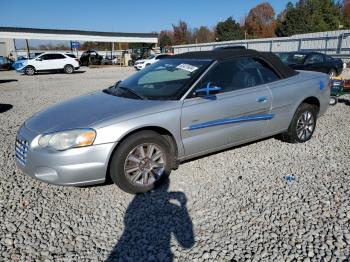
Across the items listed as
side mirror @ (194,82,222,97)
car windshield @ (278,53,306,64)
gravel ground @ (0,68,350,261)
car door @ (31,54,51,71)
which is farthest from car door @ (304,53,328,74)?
car door @ (31,54,51,71)

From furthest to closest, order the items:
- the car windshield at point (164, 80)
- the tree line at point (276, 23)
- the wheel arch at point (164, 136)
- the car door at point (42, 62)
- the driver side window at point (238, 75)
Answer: the tree line at point (276, 23) → the car door at point (42, 62) → the driver side window at point (238, 75) → the car windshield at point (164, 80) → the wheel arch at point (164, 136)

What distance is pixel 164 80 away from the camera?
4.43 m

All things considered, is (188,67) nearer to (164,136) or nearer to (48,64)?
(164,136)

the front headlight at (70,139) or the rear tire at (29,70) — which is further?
the rear tire at (29,70)

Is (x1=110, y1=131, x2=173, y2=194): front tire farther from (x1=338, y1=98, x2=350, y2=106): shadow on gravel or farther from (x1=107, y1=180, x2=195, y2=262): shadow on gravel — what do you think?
(x1=338, y1=98, x2=350, y2=106): shadow on gravel

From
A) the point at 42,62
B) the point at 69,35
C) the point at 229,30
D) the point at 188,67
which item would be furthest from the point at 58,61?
Answer: the point at 229,30

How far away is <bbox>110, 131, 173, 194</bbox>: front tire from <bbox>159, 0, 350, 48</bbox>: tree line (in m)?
43.7

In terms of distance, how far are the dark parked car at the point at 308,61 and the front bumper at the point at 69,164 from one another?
9650 mm

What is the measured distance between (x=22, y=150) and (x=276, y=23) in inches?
2773

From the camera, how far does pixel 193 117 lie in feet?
12.3

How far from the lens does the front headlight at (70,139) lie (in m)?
3.20

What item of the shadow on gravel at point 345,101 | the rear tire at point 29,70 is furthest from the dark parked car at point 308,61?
the rear tire at point 29,70

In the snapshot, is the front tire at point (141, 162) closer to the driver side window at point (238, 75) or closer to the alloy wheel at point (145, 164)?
the alloy wheel at point (145, 164)

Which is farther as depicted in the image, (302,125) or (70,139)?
(302,125)
